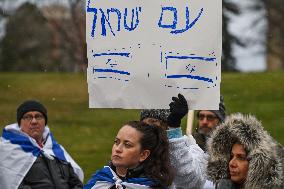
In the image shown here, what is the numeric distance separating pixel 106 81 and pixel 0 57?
2724 cm

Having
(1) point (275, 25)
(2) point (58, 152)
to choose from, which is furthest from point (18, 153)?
(1) point (275, 25)

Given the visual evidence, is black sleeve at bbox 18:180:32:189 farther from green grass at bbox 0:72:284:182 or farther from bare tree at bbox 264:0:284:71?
bare tree at bbox 264:0:284:71

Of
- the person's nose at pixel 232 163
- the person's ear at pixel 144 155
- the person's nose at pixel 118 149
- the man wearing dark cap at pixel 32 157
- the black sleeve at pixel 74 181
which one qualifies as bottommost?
the black sleeve at pixel 74 181

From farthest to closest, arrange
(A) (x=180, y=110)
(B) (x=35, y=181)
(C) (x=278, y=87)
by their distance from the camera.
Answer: (C) (x=278, y=87)
(B) (x=35, y=181)
(A) (x=180, y=110)

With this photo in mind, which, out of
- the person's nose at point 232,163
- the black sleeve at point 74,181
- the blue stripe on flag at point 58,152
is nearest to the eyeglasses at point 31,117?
the blue stripe on flag at point 58,152

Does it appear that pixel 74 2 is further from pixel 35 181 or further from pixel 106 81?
pixel 106 81

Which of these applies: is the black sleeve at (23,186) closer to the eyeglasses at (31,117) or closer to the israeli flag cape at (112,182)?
the eyeglasses at (31,117)

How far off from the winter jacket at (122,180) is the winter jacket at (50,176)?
8.21ft

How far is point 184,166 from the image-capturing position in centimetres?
527

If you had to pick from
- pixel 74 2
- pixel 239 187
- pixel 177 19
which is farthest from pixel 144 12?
pixel 74 2

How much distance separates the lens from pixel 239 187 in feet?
16.9

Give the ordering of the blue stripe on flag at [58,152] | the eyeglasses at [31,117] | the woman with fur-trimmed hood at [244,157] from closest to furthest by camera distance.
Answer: the woman with fur-trimmed hood at [244,157]
the eyeglasses at [31,117]
the blue stripe on flag at [58,152]

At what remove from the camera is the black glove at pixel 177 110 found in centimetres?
514

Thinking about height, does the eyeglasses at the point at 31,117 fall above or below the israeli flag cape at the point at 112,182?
above
